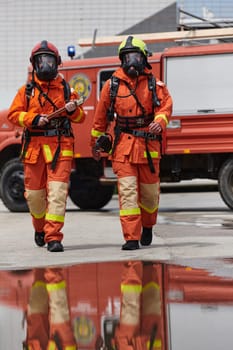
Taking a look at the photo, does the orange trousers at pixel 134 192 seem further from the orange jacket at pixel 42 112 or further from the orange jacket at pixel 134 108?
the orange jacket at pixel 42 112

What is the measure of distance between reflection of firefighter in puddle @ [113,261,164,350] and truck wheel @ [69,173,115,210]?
8.11m

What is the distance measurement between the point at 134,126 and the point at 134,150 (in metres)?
0.24

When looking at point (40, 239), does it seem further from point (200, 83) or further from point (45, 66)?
point (200, 83)

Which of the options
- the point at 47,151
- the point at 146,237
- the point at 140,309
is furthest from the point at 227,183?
the point at 140,309

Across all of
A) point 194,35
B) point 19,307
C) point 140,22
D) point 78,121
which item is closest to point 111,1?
point 140,22

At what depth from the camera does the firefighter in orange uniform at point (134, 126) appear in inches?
388

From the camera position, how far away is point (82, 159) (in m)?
16.1

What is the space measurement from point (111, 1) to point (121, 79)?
1660 centimetres

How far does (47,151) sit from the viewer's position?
9984 mm

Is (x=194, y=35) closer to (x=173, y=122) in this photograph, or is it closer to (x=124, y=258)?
(x=173, y=122)

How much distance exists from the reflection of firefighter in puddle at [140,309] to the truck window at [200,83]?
22.3 ft

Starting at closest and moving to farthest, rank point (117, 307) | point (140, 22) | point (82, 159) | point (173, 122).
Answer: point (117, 307)
point (173, 122)
point (82, 159)
point (140, 22)

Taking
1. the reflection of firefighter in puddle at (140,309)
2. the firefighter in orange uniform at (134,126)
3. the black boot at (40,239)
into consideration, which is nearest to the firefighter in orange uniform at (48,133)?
the black boot at (40,239)

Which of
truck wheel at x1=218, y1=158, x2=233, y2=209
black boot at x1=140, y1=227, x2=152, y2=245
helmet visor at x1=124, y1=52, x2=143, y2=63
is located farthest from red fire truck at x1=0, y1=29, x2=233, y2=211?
helmet visor at x1=124, y1=52, x2=143, y2=63
